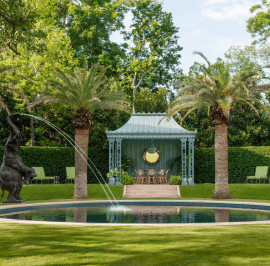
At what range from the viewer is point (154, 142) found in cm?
2484

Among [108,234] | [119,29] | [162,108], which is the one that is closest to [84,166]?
[108,234]

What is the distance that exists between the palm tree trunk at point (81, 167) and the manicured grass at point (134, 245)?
31.6ft

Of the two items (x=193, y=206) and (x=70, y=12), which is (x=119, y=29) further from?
(x=193, y=206)

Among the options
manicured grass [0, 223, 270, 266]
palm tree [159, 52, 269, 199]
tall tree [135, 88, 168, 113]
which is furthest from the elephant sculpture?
tall tree [135, 88, 168, 113]

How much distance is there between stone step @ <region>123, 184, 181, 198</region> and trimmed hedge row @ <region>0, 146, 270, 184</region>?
3.76 m

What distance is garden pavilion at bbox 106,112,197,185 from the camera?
858 inches

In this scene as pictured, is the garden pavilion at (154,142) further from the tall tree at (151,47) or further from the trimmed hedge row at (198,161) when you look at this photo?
the tall tree at (151,47)

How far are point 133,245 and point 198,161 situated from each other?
1879 cm

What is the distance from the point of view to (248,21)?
33.4 metres

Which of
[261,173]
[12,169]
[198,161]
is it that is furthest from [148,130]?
[12,169]

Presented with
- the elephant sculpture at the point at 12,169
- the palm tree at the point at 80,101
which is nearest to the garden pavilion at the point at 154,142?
the palm tree at the point at 80,101

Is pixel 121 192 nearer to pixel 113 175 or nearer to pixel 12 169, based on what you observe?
pixel 113 175

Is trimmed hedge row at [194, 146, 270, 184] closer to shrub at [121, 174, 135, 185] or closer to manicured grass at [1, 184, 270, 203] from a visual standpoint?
manicured grass at [1, 184, 270, 203]

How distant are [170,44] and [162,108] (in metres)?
8.95
